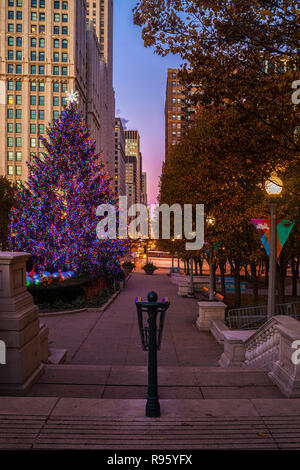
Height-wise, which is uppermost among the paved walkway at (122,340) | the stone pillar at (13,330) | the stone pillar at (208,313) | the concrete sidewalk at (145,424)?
the stone pillar at (13,330)

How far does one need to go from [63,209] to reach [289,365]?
739 inches

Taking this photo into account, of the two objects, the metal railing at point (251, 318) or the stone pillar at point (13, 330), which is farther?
the metal railing at point (251, 318)

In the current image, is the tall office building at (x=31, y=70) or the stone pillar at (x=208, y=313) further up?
the tall office building at (x=31, y=70)

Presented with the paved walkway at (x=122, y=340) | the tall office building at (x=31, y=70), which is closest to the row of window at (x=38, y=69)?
the tall office building at (x=31, y=70)

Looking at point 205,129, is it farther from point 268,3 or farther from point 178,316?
point 268,3

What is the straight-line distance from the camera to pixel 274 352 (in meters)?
7.03

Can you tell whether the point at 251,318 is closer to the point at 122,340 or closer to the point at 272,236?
the point at 122,340

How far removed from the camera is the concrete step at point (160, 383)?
5.09 meters

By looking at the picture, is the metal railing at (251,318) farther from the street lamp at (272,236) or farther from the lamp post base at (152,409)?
the lamp post base at (152,409)

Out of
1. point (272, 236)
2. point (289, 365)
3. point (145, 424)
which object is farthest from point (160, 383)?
point (272, 236)

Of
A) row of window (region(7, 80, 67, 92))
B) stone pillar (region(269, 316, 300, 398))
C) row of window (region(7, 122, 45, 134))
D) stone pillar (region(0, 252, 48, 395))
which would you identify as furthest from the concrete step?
row of window (region(7, 80, 67, 92))

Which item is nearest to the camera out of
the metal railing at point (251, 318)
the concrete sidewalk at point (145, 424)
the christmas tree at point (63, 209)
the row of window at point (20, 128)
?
the concrete sidewalk at point (145, 424)

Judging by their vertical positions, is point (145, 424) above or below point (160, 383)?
above

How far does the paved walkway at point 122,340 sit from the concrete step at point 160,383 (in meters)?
2.94
